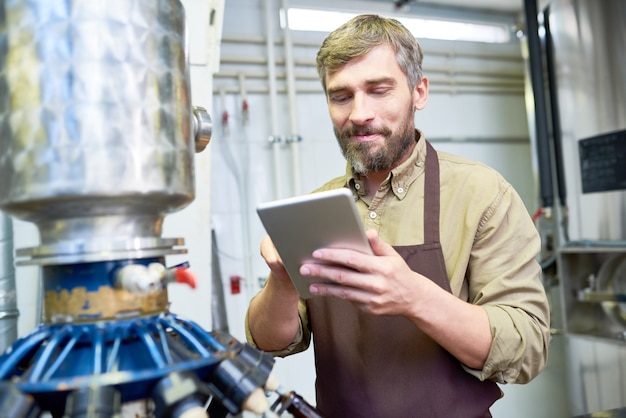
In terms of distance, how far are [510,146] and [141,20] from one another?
2.71 meters

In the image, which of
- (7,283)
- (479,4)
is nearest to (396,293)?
(7,283)

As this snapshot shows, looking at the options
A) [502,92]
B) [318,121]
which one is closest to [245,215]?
[318,121]

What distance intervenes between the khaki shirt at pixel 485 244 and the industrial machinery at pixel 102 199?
1.73ft

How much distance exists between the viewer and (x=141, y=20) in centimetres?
48

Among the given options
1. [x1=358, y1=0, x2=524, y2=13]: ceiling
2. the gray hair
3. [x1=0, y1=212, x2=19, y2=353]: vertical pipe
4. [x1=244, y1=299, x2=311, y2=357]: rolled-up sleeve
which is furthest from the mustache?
[x1=358, y1=0, x2=524, y2=13]: ceiling

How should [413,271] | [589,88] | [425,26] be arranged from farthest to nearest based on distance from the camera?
[425,26] → [589,88] → [413,271]

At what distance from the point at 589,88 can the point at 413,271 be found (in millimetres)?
1551

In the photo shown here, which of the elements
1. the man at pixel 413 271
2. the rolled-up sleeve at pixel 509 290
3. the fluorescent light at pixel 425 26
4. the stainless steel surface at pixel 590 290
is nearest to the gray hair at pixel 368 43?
the man at pixel 413 271

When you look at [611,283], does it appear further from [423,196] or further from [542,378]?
[423,196]

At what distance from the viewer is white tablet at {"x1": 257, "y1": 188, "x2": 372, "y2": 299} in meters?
0.58

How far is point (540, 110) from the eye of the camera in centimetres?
229

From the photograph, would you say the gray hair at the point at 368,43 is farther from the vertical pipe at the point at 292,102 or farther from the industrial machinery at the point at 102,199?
the vertical pipe at the point at 292,102

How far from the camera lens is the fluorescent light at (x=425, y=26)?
2.57 meters

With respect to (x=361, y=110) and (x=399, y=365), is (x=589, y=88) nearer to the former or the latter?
(x=361, y=110)
